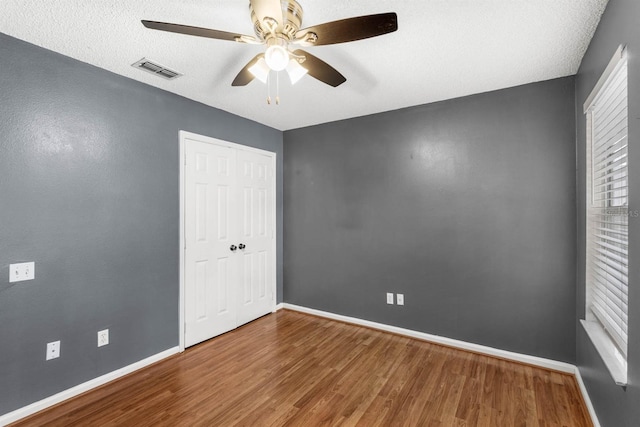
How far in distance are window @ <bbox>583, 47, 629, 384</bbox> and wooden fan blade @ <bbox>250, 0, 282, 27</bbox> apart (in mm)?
1660

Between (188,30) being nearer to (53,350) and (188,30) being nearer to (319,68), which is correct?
(319,68)

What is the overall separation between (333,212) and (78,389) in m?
2.91

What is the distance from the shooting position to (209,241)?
10.8 ft

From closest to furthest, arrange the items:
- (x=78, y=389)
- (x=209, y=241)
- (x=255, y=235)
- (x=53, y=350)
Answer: (x=53, y=350) < (x=78, y=389) < (x=209, y=241) < (x=255, y=235)

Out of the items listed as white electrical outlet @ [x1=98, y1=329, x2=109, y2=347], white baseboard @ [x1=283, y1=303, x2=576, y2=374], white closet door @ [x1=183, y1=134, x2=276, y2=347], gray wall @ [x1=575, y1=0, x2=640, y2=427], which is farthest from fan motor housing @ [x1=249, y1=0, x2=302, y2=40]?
white baseboard @ [x1=283, y1=303, x2=576, y2=374]

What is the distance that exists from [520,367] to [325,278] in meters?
2.20

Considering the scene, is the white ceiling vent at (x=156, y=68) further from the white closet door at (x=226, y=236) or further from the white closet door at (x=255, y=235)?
the white closet door at (x=255, y=235)

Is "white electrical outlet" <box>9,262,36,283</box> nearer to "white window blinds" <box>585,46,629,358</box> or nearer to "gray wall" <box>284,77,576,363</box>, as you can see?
"gray wall" <box>284,77,576,363</box>

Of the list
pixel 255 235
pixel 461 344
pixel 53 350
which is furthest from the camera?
pixel 255 235

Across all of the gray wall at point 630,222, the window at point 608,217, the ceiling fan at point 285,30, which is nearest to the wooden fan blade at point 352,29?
the ceiling fan at point 285,30

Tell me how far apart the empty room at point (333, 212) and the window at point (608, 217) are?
0.07ft

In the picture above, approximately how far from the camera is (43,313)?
2.15 m

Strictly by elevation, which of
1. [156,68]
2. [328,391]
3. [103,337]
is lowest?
[328,391]

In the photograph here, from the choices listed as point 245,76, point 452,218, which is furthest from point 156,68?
Answer: point 452,218
